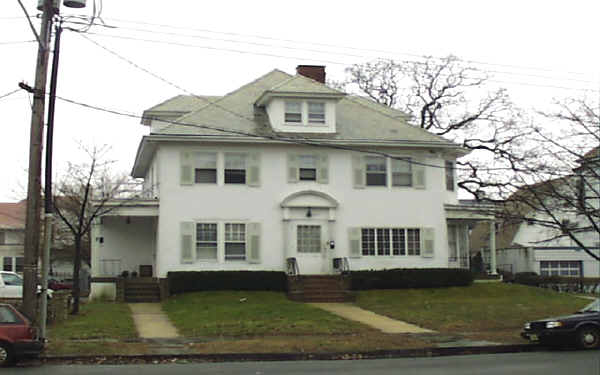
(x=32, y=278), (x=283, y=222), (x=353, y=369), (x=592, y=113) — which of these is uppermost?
(x=592, y=113)

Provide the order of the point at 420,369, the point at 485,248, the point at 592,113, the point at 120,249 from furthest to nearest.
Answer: the point at 485,248
the point at 120,249
the point at 592,113
the point at 420,369

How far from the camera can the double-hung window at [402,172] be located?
33.1 meters

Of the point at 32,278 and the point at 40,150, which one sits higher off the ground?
the point at 40,150

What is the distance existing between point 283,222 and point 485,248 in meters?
33.1

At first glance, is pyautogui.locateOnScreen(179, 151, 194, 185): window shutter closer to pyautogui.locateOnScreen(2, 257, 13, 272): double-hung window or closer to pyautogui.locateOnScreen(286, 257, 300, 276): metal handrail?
pyautogui.locateOnScreen(286, 257, 300, 276): metal handrail

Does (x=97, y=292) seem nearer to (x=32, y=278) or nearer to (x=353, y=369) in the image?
(x=32, y=278)

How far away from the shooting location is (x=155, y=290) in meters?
29.8

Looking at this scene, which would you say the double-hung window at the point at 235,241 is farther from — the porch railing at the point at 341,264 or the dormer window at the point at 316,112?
the dormer window at the point at 316,112

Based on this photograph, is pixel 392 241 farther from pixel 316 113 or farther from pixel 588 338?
pixel 588 338

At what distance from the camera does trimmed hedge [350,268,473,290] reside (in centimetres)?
3076

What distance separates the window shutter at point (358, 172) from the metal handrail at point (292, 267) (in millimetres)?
4318

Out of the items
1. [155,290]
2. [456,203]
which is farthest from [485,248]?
[155,290]

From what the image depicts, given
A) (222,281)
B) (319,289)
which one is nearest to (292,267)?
(319,289)

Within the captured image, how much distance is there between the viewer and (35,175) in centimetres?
1664
